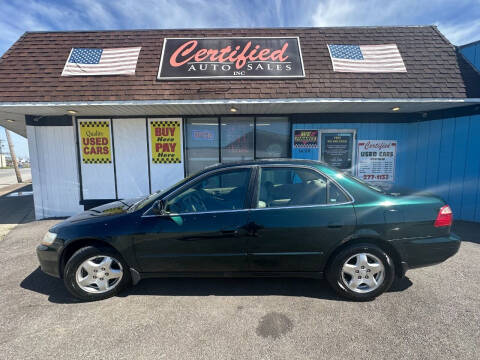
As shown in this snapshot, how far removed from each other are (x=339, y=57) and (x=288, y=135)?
2.35 metres

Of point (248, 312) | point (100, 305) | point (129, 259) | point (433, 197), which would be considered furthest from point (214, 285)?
point (433, 197)

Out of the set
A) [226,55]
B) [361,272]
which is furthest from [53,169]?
[361,272]

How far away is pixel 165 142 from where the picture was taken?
622cm

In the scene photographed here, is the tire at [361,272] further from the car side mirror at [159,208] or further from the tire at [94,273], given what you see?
the tire at [94,273]

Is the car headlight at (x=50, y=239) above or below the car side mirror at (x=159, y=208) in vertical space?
below

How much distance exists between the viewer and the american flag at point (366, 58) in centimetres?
552

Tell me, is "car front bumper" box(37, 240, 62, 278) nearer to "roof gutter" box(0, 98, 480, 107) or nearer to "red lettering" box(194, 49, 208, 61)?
"roof gutter" box(0, 98, 480, 107)

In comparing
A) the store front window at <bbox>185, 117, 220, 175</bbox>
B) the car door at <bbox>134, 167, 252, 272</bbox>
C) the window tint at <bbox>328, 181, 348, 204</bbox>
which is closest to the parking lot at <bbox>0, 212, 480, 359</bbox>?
the car door at <bbox>134, 167, 252, 272</bbox>

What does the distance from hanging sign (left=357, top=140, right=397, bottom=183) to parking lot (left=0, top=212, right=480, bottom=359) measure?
3.74m

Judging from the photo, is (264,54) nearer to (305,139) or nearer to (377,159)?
(305,139)

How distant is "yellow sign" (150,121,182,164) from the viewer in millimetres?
6164

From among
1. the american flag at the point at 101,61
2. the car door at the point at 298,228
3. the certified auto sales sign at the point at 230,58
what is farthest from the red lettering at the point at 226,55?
the car door at the point at 298,228

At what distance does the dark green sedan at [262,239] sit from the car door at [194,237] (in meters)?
0.01

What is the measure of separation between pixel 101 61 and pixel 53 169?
3270mm
